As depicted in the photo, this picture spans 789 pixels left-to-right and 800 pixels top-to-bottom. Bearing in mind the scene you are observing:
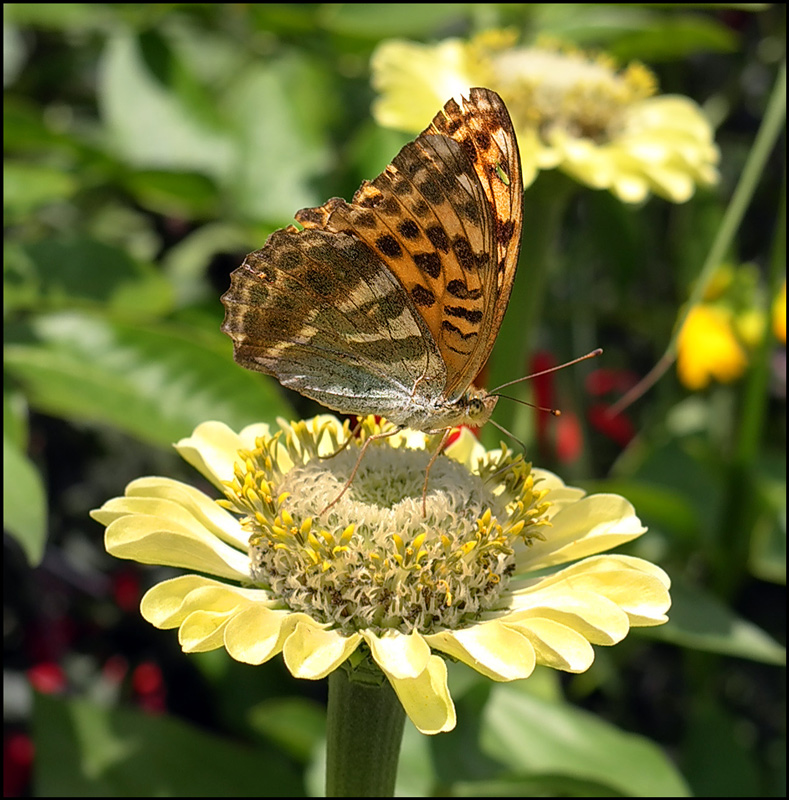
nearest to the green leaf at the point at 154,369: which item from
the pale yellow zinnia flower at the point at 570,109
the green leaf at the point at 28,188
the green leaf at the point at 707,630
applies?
the green leaf at the point at 28,188

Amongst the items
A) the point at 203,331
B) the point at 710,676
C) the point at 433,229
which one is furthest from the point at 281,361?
the point at 710,676

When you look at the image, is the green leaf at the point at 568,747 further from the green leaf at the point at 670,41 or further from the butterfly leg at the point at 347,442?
the green leaf at the point at 670,41

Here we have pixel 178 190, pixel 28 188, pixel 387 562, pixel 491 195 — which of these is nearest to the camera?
pixel 387 562

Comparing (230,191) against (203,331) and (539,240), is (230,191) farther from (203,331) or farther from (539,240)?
(539,240)

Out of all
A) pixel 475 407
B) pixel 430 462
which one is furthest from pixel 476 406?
pixel 430 462

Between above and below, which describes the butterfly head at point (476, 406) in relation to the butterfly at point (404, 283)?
below

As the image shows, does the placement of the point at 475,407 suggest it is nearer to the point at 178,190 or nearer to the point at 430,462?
the point at 430,462
